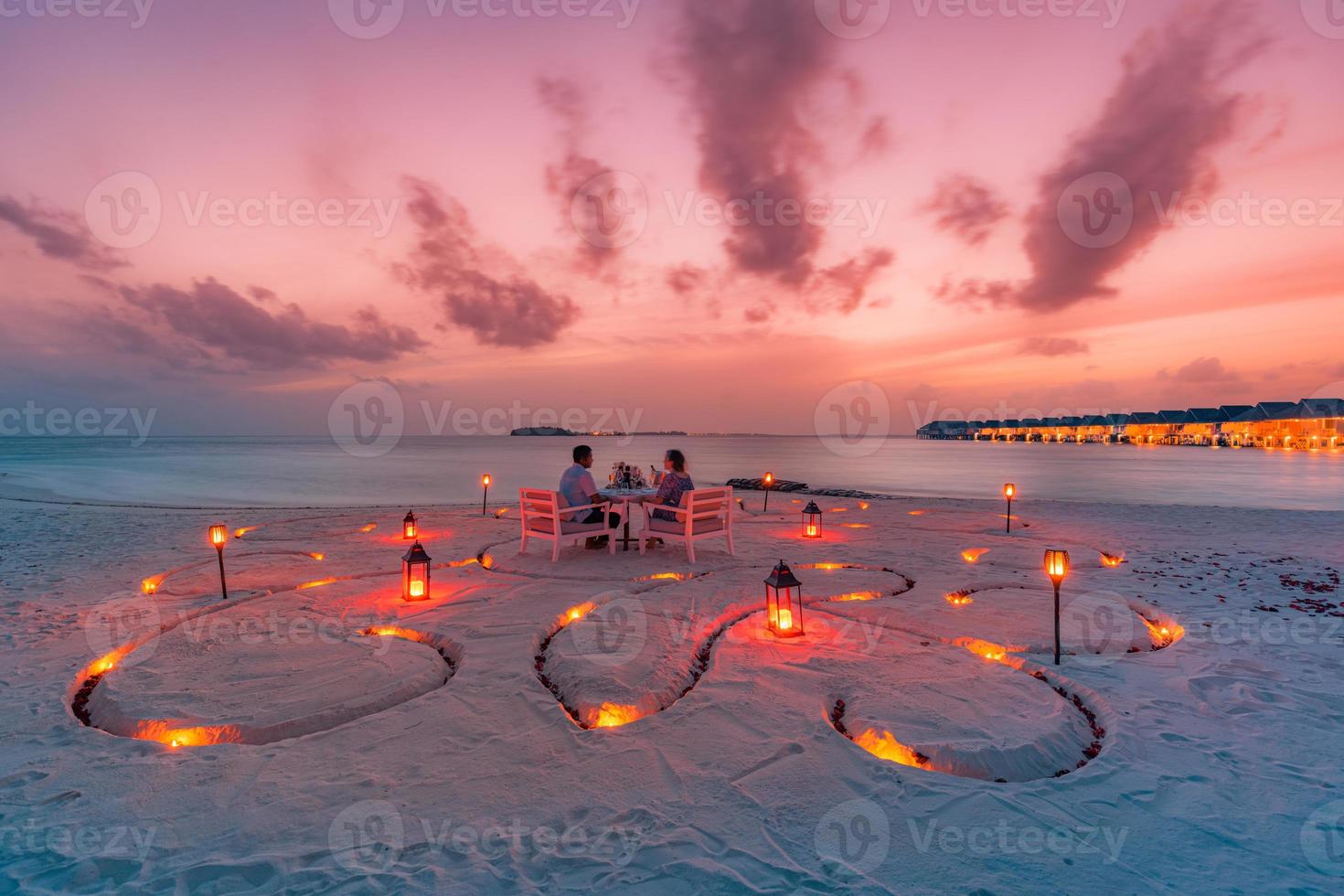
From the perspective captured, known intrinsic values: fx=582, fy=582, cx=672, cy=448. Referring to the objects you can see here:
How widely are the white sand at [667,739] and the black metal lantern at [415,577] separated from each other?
33cm

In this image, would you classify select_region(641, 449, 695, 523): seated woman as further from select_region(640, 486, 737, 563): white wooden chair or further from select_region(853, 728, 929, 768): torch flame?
select_region(853, 728, 929, 768): torch flame

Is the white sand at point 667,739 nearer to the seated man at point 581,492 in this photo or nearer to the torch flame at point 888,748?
the torch flame at point 888,748

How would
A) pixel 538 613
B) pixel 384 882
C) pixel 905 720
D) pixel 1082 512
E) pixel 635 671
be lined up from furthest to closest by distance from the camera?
pixel 1082 512 → pixel 538 613 → pixel 635 671 → pixel 905 720 → pixel 384 882

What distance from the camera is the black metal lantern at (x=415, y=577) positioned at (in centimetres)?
670

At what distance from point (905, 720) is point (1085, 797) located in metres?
1.05

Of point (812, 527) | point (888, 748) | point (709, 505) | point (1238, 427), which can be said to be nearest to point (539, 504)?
point (709, 505)

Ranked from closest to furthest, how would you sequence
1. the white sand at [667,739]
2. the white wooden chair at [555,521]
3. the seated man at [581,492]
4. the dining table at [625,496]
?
the white sand at [667,739], the white wooden chair at [555,521], the seated man at [581,492], the dining table at [625,496]

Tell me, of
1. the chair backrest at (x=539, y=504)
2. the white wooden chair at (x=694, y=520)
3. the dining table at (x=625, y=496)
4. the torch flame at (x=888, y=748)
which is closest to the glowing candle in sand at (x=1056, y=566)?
the torch flame at (x=888, y=748)

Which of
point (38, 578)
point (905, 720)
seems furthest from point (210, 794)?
point (38, 578)

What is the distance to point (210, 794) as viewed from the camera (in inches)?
130

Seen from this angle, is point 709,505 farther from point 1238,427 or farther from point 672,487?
point 1238,427

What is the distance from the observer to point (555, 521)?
8.77 m

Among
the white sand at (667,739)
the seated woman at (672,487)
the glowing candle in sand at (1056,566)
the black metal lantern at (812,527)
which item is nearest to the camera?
the white sand at (667,739)

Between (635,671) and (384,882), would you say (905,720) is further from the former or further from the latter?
(384,882)
